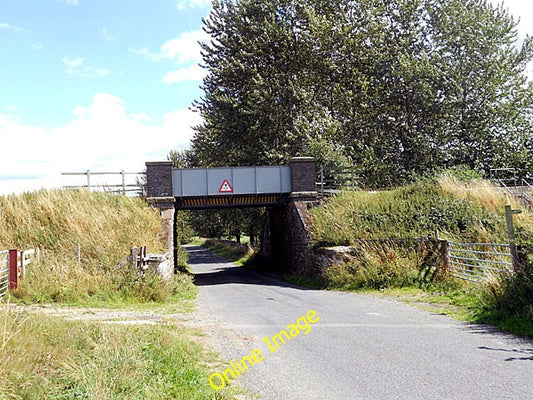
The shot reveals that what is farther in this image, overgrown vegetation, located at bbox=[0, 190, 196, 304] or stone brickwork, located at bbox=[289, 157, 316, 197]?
stone brickwork, located at bbox=[289, 157, 316, 197]

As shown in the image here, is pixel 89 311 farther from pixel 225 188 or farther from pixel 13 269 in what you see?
pixel 225 188

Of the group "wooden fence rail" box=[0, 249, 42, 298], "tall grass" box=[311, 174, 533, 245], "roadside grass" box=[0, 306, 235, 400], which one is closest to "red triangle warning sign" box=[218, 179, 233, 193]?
"tall grass" box=[311, 174, 533, 245]

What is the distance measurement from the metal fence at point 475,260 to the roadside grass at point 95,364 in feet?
26.7

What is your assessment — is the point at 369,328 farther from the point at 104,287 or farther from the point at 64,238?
the point at 64,238

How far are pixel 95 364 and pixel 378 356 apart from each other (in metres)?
3.93

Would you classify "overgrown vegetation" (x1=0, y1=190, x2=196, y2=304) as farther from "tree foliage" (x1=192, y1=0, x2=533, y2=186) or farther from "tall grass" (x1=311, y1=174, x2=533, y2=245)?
"tree foliage" (x1=192, y1=0, x2=533, y2=186)

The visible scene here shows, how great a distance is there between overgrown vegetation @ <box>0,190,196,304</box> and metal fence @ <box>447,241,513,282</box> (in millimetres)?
8399

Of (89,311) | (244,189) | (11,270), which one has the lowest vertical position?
(89,311)

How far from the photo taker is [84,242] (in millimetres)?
16812

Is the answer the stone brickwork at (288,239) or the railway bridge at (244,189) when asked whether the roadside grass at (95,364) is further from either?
the railway bridge at (244,189)

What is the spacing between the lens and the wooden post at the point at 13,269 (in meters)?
13.2

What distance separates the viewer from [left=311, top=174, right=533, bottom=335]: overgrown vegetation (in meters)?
11.2

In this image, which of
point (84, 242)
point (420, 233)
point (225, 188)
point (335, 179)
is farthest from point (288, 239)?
point (84, 242)

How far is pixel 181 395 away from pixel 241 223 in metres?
33.8
